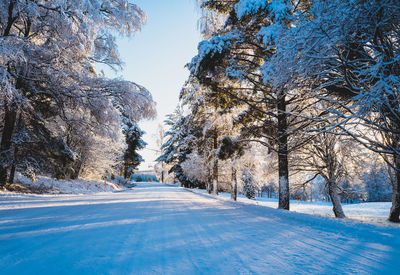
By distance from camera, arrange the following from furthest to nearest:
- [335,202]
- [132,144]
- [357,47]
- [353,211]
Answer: [132,144]
[353,211]
[335,202]
[357,47]

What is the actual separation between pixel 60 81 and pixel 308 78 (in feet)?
28.0

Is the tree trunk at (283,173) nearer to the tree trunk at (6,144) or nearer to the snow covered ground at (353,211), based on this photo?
the snow covered ground at (353,211)

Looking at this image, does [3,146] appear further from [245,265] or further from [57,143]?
[245,265]

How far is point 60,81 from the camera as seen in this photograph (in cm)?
793

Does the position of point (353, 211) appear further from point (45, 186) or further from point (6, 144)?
point (6, 144)

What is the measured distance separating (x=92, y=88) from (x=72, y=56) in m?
1.63

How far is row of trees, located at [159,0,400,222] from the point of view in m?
3.51

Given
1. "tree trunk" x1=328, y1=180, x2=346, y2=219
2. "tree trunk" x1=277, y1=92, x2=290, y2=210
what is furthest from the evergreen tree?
"tree trunk" x1=328, y1=180, x2=346, y2=219

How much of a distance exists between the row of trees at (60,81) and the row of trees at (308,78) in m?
3.94

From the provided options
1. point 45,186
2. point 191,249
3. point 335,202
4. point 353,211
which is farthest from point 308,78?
point 353,211

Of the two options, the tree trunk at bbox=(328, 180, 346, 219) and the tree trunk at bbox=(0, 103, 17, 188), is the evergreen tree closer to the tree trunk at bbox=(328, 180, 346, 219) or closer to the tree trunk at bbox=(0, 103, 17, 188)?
the tree trunk at bbox=(0, 103, 17, 188)

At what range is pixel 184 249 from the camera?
2.37 m

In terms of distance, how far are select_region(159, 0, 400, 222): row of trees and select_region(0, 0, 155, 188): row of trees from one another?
394 cm

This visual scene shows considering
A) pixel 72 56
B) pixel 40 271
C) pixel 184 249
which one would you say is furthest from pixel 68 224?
pixel 72 56
